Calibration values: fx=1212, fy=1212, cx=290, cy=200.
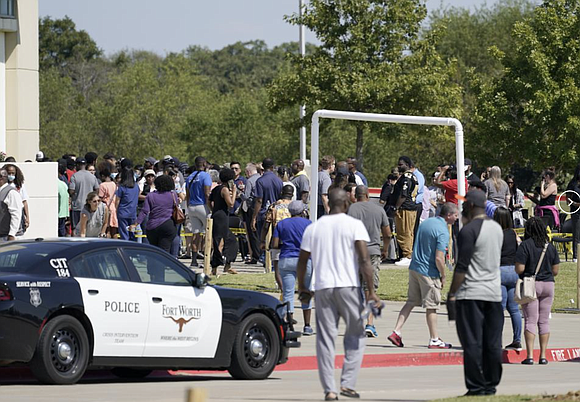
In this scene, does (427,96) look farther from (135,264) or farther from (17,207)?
(135,264)

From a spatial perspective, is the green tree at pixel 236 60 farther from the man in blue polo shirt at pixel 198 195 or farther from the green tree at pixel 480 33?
the man in blue polo shirt at pixel 198 195

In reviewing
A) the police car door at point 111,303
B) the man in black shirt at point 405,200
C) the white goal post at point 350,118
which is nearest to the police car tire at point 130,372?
the police car door at point 111,303

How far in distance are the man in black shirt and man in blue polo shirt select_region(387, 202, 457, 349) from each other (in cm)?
863

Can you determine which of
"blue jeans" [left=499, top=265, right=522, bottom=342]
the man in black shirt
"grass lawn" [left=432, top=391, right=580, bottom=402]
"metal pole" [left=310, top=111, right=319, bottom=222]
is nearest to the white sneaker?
the man in black shirt

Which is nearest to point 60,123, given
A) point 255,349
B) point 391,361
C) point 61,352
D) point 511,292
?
point 511,292

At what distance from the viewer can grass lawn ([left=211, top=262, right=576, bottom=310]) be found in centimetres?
2053

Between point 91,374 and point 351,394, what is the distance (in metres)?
4.12

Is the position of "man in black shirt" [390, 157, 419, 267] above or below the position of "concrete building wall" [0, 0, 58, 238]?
Answer: below

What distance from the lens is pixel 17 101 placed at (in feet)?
86.9

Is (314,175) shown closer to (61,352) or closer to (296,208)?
(296,208)

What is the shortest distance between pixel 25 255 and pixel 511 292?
6.37 metres

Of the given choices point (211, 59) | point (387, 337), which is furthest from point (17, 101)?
point (211, 59)

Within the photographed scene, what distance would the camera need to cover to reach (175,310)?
12.4 meters

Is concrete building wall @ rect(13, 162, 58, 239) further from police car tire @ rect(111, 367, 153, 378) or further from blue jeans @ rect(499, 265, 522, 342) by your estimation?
blue jeans @ rect(499, 265, 522, 342)
